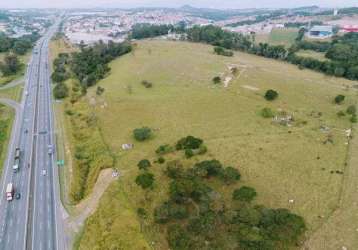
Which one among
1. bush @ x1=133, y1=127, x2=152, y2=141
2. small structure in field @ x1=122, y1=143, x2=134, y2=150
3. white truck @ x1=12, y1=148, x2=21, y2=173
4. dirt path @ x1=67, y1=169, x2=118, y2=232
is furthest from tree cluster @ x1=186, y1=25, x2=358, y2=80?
white truck @ x1=12, y1=148, x2=21, y2=173

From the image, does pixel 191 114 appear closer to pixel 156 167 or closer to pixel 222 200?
pixel 156 167

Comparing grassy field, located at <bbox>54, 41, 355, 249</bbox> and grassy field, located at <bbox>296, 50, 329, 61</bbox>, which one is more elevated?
grassy field, located at <bbox>296, 50, 329, 61</bbox>

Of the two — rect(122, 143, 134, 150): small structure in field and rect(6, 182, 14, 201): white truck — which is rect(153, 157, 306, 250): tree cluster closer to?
rect(122, 143, 134, 150): small structure in field

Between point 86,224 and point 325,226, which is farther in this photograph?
point 86,224

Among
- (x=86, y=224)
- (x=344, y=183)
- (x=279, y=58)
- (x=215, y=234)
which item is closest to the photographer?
(x=215, y=234)

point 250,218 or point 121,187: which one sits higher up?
point 250,218

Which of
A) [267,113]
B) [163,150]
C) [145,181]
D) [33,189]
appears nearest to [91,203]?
[145,181]

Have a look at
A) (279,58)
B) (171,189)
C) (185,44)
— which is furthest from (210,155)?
(185,44)
